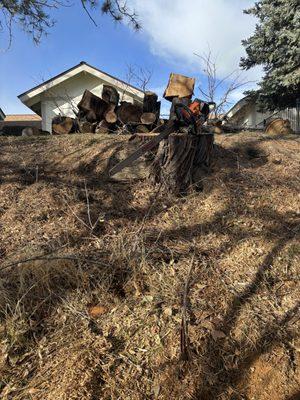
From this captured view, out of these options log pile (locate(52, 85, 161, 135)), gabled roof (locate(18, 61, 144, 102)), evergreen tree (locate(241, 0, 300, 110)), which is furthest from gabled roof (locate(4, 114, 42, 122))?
log pile (locate(52, 85, 161, 135))

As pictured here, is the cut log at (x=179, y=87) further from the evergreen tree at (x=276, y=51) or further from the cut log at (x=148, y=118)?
the evergreen tree at (x=276, y=51)

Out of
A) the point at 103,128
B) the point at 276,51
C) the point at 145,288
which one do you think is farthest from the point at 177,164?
the point at 276,51

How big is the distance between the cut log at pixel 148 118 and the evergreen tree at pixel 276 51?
18.0ft

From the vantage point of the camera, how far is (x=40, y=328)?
2941 millimetres

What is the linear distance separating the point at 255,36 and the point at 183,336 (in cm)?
1202

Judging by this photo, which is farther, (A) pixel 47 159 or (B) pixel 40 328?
(A) pixel 47 159

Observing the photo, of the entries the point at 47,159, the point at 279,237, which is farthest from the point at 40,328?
the point at 47,159

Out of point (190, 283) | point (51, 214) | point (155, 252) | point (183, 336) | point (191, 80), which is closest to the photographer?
point (183, 336)

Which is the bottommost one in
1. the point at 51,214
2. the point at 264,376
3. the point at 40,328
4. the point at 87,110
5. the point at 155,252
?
the point at 264,376

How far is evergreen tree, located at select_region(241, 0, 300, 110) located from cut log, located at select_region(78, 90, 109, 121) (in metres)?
6.07

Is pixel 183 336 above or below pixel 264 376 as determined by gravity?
above

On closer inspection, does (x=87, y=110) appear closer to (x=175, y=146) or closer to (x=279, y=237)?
(x=175, y=146)

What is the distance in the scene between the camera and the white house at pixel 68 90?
14.3 metres

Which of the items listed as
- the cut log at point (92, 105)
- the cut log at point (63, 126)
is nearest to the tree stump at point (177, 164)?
the cut log at point (92, 105)
